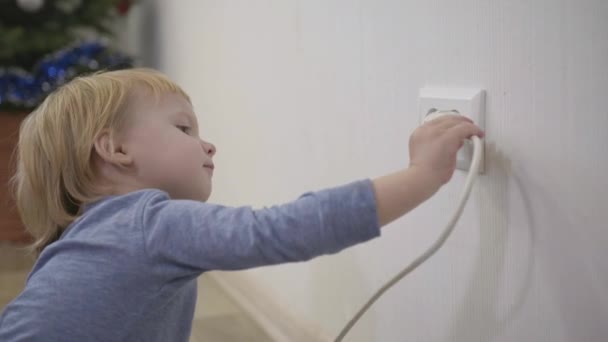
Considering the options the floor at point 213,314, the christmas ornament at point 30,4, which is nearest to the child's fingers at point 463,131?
the floor at point 213,314

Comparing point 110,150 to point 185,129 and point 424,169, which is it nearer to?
point 185,129

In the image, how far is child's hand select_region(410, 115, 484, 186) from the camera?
1.67 feet

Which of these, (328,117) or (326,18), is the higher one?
(326,18)

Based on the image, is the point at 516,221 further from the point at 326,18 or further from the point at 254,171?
the point at 254,171

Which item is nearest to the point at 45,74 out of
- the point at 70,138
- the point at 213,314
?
the point at 213,314

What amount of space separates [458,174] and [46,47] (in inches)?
59.4

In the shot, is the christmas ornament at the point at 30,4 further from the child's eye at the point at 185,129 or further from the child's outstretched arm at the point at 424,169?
the child's outstretched arm at the point at 424,169

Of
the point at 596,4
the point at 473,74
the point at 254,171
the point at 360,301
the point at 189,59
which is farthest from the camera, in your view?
the point at 189,59

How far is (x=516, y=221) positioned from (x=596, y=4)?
7.7 inches

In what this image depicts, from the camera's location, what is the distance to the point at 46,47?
68.1 inches

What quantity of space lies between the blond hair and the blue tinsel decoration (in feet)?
3.22

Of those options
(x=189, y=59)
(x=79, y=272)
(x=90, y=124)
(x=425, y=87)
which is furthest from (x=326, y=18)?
(x=189, y=59)

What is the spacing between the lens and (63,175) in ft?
2.17

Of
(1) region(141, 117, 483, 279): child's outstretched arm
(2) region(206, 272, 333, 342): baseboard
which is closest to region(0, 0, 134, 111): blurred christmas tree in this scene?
(2) region(206, 272, 333, 342): baseboard
